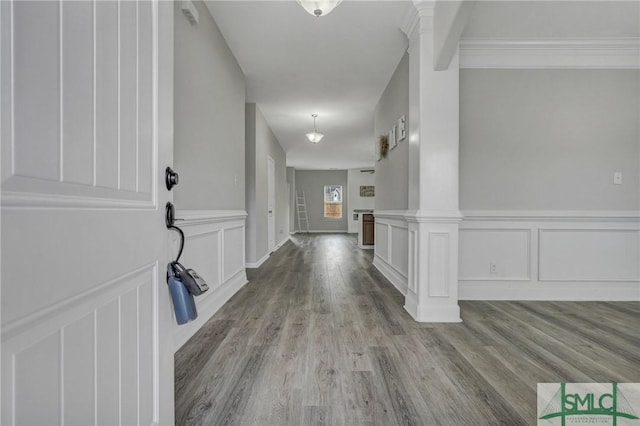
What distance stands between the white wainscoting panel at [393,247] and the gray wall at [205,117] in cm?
180

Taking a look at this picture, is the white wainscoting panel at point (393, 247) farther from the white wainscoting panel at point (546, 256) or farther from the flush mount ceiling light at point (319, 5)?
the flush mount ceiling light at point (319, 5)

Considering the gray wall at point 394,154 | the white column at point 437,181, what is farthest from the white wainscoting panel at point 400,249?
the white column at point 437,181

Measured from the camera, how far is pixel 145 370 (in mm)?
883

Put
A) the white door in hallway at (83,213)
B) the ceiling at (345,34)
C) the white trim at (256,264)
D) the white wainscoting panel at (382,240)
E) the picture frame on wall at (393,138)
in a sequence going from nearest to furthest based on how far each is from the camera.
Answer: the white door in hallway at (83,213)
the ceiling at (345,34)
the picture frame on wall at (393,138)
the white wainscoting panel at (382,240)
the white trim at (256,264)

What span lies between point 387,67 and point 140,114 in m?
3.36

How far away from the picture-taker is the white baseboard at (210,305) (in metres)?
2.02

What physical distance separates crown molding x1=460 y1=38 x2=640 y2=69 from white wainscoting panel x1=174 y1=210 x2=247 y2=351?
109 inches

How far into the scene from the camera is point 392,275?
3.78m

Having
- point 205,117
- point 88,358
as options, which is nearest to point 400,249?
point 205,117

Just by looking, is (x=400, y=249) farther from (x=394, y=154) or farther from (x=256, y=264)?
(x=256, y=264)

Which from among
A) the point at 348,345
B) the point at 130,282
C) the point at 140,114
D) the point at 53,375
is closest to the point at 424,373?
the point at 348,345

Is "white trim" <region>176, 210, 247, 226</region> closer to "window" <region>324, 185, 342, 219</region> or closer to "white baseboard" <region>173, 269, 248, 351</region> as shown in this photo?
"white baseboard" <region>173, 269, 248, 351</region>

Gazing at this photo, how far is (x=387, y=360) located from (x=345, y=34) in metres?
2.73

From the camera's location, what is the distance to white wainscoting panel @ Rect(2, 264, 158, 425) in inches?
18.8
